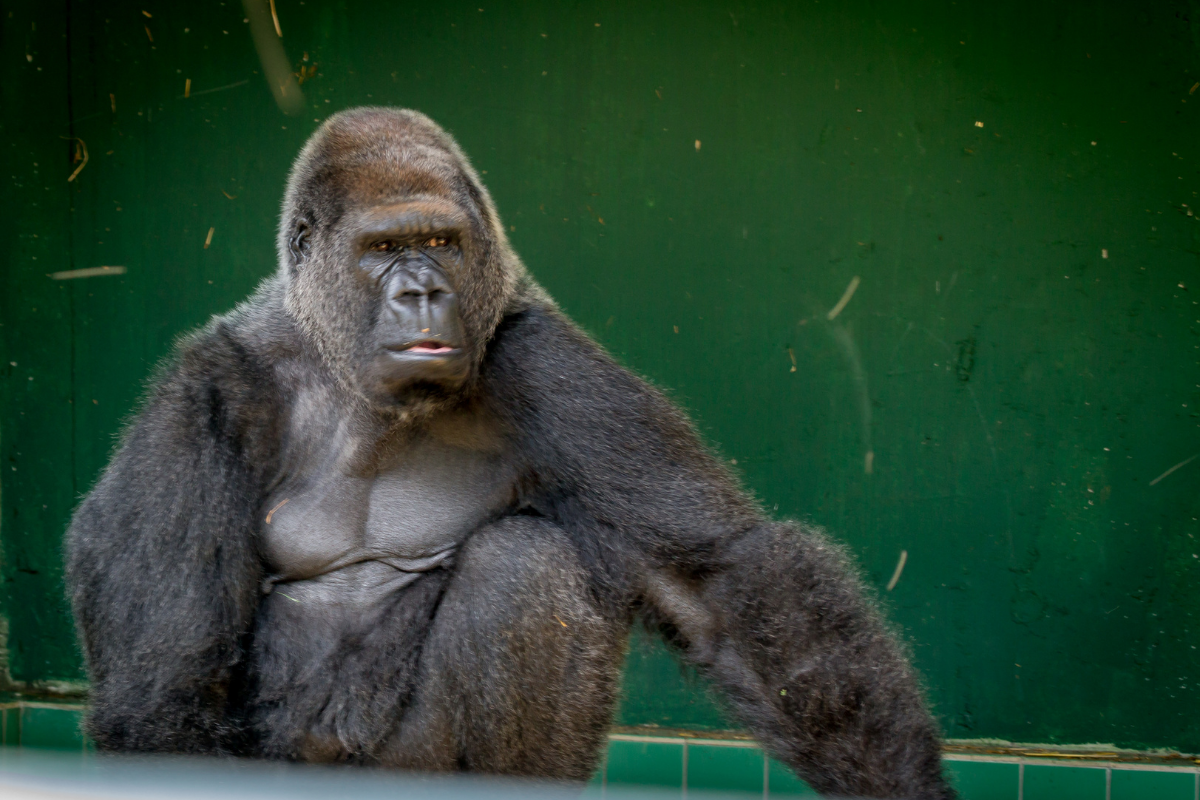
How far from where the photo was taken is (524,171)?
4.53m

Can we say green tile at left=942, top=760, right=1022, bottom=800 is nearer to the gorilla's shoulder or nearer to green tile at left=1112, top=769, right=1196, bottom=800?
green tile at left=1112, top=769, right=1196, bottom=800

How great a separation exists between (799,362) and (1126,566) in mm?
1523

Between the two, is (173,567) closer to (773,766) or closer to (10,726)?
(773,766)

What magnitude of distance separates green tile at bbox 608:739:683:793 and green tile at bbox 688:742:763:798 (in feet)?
0.22

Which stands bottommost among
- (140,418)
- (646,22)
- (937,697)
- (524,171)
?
(937,697)

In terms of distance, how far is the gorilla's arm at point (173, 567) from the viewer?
2.56 m

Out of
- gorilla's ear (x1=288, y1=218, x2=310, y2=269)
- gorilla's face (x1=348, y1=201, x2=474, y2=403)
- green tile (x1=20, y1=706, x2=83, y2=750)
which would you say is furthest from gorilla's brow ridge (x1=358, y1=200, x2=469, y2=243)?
green tile (x1=20, y1=706, x2=83, y2=750)

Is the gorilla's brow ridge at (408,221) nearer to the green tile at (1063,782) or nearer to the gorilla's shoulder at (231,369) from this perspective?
the gorilla's shoulder at (231,369)

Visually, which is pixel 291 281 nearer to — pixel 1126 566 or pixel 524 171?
pixel 524 171

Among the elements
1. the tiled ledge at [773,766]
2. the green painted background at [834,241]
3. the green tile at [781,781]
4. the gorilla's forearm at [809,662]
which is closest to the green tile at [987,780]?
the tiled ledge at [773,766]

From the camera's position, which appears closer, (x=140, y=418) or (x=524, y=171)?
(x=140, y=418)

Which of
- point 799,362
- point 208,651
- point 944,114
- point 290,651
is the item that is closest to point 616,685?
point 290,651

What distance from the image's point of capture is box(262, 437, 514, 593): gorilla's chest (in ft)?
9.58

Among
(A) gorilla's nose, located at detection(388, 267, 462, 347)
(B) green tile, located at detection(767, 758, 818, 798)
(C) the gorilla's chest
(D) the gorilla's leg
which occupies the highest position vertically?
(A) gorilla's nose, located at detection(388, 267, 462, 347)
